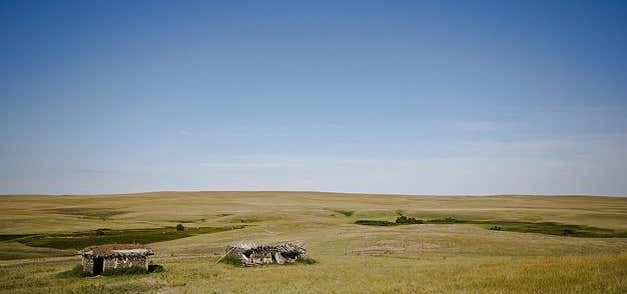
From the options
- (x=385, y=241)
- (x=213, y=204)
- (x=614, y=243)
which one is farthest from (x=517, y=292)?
(x=213, y=204)

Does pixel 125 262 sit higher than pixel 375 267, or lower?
higher

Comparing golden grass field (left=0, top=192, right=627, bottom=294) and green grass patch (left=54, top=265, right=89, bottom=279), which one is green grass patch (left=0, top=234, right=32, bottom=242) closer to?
golden grass field (left=0, top=192, right=627, bottom=294)

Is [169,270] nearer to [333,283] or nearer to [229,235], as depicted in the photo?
[333,283]

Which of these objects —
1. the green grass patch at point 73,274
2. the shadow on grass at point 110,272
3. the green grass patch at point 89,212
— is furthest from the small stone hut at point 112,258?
the green grass patch at point 89,212

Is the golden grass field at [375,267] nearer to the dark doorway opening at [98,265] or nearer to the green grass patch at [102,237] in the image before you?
the dark doorway opening at [98,265]

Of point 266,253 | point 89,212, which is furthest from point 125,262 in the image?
point 89,212

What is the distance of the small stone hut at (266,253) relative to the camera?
35312 millimetres

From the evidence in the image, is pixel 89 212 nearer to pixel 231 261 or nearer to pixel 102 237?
pixel 102 237

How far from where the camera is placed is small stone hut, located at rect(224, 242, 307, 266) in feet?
116

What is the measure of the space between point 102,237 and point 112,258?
36619mm

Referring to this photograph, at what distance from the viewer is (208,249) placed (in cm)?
4791

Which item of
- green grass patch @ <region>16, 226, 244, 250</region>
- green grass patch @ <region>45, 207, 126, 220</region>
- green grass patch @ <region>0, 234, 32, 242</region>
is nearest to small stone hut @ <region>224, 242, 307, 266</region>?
green grass patch @ <region>16, 226, 244, 250</region>

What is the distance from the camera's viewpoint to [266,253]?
35.8m

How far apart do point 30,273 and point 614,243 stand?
48.6 meters
